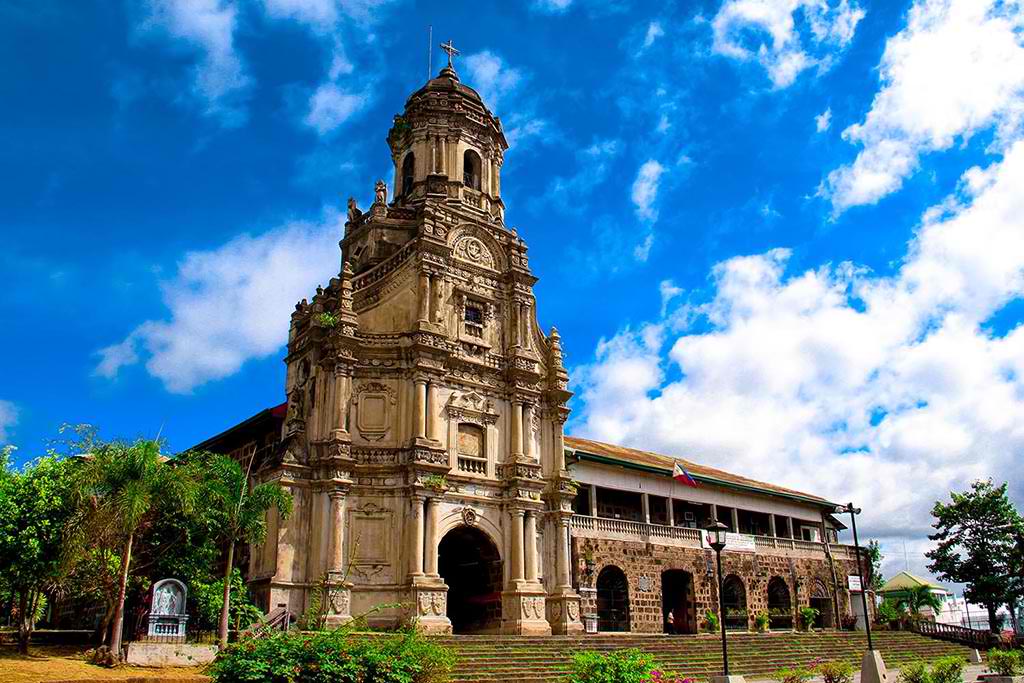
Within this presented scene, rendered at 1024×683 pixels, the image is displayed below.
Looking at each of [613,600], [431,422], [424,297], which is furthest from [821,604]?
[424,297]

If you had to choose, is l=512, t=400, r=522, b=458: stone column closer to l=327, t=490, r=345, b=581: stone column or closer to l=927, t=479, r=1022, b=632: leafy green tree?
l=327, t=490, r=345, b=581: stone column

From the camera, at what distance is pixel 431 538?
2866cm

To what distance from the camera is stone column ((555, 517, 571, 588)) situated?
31656 mm

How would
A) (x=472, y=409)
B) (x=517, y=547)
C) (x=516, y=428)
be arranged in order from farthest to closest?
(x=516, y=428)
(x=472, y=409)
(x=517, y=547)

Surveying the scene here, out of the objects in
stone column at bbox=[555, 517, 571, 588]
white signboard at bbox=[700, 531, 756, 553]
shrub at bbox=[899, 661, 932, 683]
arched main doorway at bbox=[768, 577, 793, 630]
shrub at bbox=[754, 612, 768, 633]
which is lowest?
shrub at bbox=[899, 661, 932, 683]

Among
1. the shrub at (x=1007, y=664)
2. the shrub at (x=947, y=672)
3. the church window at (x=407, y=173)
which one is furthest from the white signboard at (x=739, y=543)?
the church window at (x=407, y=173)

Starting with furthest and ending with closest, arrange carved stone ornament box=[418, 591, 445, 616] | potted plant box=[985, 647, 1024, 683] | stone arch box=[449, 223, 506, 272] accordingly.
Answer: stone arch box=[449, 223, 506, 272] → carved stone ornament box=[418, 591, 445, 616] → potted plant box=[985, 647, 1024, 683]

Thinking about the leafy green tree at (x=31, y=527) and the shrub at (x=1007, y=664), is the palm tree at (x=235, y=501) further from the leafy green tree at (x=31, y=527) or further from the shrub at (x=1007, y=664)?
the shrub at (x=1007, y=664)

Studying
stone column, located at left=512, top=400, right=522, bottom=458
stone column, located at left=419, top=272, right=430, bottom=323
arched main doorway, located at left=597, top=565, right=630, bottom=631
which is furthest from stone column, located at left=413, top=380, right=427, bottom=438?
arched main doorway, located at left=597, top=565, right=630, bottom=631

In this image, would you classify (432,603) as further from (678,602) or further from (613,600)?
(678,602)

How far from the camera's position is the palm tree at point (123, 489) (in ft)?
71.9

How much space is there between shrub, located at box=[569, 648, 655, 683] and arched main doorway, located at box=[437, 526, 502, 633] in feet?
49.8

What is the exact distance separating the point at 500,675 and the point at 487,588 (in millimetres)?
8773

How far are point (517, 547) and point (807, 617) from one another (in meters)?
18.2
